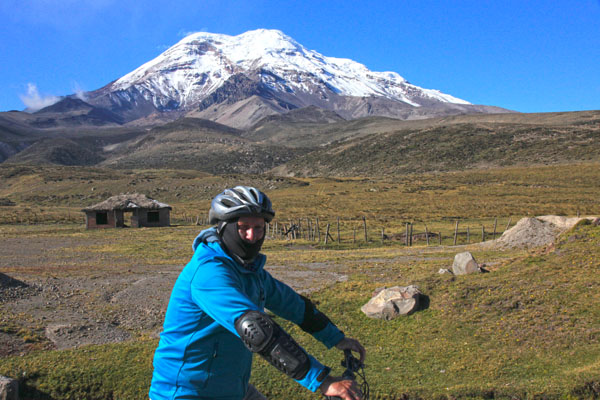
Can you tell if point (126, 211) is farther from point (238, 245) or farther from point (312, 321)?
point (238, 245)

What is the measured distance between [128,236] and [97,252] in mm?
10787

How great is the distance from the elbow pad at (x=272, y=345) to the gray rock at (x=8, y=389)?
17.2ft

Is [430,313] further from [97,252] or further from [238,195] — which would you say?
[97,252]

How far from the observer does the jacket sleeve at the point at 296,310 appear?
11.3 feet

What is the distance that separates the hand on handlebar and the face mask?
92 cm

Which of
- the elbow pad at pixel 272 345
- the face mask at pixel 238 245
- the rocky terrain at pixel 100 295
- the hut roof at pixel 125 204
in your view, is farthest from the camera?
the hut roof at pixel 125 204

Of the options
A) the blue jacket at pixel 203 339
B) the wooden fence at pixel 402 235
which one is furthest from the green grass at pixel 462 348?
the wooden fence at pixel 402 235

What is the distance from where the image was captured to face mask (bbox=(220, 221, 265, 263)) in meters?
3.17

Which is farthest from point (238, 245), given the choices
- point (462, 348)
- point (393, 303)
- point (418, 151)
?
point (418, 151)

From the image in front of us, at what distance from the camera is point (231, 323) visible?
2.69 m

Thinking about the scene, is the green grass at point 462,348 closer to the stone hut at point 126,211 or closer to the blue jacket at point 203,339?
the blue jacket at point 203,339

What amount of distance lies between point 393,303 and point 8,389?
264 inches

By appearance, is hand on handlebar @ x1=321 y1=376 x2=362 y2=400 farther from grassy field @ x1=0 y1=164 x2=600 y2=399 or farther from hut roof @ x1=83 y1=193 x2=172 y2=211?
hut roof @ x1=83 y1=193 x2=172 y2=211

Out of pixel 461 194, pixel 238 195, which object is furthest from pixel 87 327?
pixel 461 194
